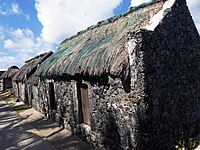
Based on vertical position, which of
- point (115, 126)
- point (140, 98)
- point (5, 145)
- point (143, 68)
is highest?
point (143, 68)

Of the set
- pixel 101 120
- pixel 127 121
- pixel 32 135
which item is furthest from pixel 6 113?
pixel 127 121

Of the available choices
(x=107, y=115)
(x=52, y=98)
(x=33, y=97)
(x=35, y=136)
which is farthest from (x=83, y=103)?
(x=33, y=97)

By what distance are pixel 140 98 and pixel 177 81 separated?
4.43 ft

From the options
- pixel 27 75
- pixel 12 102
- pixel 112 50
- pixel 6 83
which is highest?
pixel 6 83

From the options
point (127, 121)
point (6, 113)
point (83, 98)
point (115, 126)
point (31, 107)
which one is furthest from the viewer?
point (31, 107)

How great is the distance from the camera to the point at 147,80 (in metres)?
6.63

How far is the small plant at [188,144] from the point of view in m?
6.99

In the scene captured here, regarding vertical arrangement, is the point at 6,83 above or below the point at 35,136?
above

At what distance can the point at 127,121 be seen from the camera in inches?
284

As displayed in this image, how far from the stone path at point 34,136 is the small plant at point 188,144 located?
3300mm

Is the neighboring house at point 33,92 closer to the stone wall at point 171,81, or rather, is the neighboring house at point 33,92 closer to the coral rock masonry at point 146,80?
the coral rock masonry at point 146,80

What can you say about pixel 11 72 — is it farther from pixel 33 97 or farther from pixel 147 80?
pixel 147 80

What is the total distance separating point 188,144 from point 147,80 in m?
1.97

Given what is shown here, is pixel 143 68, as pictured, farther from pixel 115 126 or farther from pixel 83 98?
pixel 83 98
